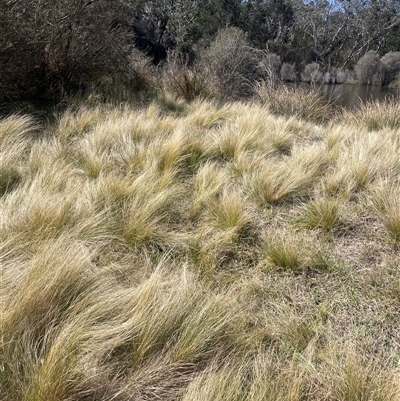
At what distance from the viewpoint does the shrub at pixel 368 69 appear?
111 feet

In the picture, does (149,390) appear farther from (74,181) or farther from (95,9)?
(95,9)

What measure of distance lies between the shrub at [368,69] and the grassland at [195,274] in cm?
3638

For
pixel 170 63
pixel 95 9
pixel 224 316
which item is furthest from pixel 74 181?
pixel 170 63

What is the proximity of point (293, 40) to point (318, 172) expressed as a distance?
45.9 metres

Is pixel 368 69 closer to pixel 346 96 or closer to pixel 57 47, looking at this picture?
pixel 346 96

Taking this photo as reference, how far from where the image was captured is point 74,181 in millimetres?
2596

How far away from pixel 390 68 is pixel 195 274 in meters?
41.7

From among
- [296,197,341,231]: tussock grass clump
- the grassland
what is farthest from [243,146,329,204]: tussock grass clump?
[296,197,341,231]: tussock grass clump

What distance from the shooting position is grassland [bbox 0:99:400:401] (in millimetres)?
1086

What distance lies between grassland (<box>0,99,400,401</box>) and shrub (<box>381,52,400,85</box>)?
37.6 m

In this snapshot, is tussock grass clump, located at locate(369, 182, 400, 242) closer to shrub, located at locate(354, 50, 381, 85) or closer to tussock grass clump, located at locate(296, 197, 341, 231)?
tussock grass clump, located at locate(296, 197, 341, 231)

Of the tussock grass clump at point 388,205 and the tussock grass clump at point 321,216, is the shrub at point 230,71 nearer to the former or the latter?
the tussock grass clump at point 388,205

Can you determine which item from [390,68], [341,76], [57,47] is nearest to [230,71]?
[57,47]

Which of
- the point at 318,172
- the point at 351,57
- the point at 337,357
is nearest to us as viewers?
the point at 337,357
